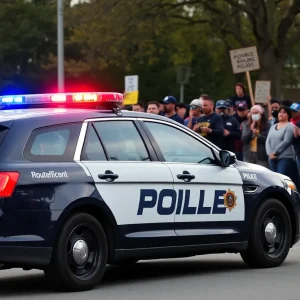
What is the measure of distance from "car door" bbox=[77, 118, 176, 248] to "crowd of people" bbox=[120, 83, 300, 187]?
7.14 meters

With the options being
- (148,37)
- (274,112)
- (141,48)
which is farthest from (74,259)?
(141,48)

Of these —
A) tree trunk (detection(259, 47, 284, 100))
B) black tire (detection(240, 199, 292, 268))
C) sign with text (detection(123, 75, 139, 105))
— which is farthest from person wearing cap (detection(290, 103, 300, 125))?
tree trunk (detection(259, 47, 284, 100))

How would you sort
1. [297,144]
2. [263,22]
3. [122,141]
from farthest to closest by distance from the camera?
[263,22] < [297,144] < [122,141]

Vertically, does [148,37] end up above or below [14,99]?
above

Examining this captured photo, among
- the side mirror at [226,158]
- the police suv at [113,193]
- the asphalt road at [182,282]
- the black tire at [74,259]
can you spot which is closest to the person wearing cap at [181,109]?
the asphalt road at [182,282]

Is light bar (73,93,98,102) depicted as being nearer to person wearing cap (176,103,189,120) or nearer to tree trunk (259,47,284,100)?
person wearing cap (176,103,189,120)

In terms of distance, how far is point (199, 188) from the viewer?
32.4 ft

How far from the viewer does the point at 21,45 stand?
61.9 m

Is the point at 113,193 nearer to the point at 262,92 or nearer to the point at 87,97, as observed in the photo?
the point at 87,97

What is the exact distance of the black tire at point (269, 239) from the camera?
1045 centimetres

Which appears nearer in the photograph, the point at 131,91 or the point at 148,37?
the point at 131,91

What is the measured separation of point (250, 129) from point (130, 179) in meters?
9.20

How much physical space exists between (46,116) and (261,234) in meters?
2.74

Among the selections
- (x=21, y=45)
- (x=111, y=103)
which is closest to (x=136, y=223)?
(x=111, y=103)
